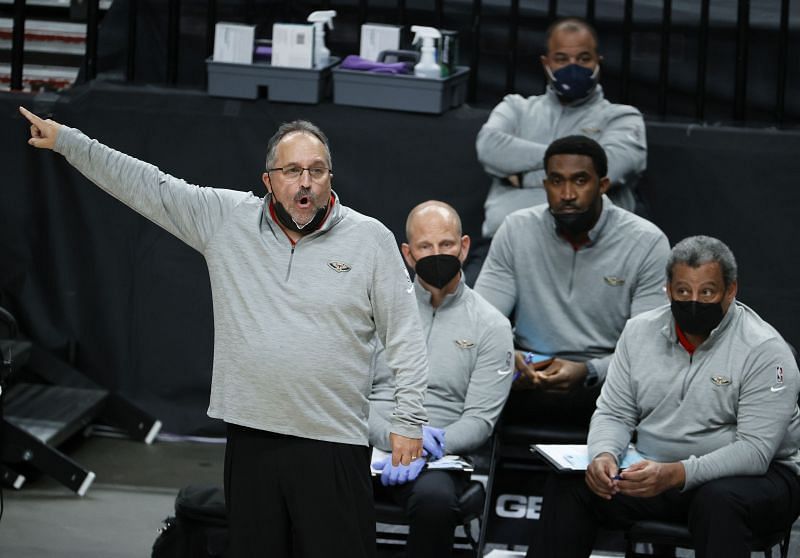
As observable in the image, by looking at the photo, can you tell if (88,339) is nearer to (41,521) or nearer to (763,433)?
(41,521)

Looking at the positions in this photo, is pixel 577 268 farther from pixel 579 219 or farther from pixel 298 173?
pixel 298 173

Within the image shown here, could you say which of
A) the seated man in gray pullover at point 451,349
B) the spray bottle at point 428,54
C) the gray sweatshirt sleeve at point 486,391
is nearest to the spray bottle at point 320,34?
the spray bottle at point 428,54

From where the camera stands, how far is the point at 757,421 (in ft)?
14.1

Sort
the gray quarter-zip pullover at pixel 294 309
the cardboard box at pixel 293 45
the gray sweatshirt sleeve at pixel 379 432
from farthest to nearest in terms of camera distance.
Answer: the cardboard box at pixel 293 45 → the gray sweatshirt sleeve at pixel 379 432 → the gray quarter-zip pullover at pixel 294 309

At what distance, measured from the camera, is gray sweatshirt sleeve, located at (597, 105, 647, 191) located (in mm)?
5656

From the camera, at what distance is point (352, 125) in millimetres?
6258

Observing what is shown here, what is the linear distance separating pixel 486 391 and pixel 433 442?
0.28 m

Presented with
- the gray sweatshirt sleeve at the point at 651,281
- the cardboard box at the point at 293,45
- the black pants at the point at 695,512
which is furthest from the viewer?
the cardboard box at the point at 293,45

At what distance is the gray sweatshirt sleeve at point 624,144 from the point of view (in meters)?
5.66

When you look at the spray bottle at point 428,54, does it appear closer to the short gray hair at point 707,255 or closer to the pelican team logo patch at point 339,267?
A: the short gray hair at point 707,255

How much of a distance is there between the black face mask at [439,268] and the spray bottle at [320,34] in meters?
1.79

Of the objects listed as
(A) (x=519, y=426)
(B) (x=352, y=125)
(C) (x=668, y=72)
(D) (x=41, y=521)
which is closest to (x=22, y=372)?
(D) (x=41, y=521)

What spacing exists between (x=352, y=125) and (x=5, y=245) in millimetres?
1607

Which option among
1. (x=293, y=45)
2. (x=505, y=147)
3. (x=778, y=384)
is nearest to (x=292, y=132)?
(x=778, y=384)
